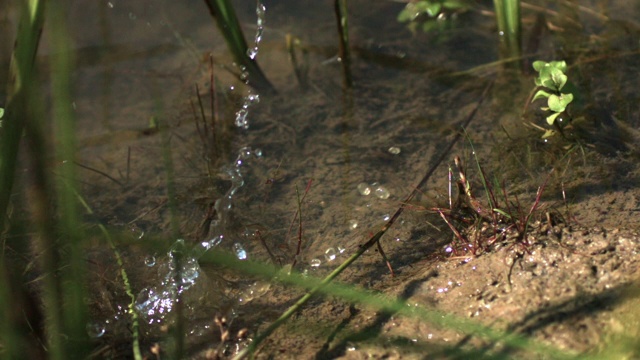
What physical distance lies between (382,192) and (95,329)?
0.99 metres

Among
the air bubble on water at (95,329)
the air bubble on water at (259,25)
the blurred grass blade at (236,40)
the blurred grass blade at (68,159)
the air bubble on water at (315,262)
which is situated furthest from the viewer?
the air bubble on water at (259,25)

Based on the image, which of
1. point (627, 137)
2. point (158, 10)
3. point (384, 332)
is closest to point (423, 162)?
point (627, 137)

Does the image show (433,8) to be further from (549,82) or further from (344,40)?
(549,82)

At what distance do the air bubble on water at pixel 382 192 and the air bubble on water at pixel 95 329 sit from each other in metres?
0.95

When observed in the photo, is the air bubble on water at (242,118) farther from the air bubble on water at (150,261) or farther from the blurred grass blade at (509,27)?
the blurred grass blade at (509,27)

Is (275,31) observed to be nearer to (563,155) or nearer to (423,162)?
(423,162)

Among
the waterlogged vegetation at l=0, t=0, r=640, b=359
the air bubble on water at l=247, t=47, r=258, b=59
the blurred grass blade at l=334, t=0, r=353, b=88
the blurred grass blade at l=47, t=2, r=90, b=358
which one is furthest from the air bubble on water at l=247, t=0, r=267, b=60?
the blurred grass blade at l=47, t=2, r=90, b=358

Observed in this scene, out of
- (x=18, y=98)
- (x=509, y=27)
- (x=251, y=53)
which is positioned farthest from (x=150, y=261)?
(x=509, y=27)

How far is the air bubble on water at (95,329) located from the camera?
1.94m

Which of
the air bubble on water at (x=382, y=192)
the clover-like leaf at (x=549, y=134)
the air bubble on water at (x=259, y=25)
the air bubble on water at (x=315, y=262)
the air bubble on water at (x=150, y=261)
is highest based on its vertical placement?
the air bubble on water at (x=259, y=25)

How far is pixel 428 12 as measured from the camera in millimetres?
3264

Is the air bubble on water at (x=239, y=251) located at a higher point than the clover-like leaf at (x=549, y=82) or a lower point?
lower

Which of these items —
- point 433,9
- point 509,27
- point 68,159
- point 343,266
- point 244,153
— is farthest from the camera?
point 433,9

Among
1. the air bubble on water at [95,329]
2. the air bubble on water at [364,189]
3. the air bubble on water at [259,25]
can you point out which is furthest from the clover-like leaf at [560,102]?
the air bubble on water at [95,329]
